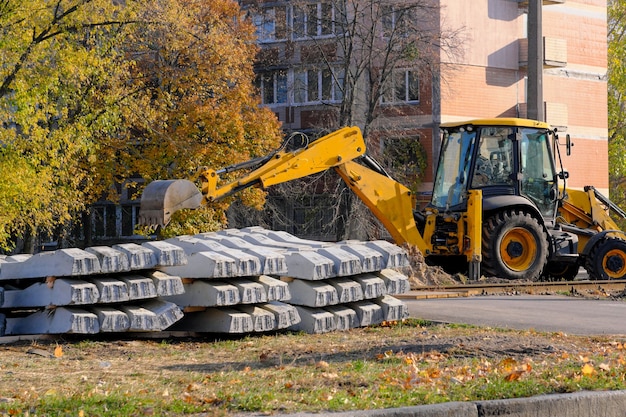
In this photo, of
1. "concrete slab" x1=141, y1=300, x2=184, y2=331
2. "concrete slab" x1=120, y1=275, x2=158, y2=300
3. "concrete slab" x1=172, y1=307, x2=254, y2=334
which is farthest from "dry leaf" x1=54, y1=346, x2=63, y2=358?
"concrete slab" x1=172, y1=307, x2=254, y2=334

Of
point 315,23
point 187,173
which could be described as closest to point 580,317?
point 187,173

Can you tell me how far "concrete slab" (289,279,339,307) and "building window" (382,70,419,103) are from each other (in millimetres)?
29636

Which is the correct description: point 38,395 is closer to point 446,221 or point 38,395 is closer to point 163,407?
point 163,407

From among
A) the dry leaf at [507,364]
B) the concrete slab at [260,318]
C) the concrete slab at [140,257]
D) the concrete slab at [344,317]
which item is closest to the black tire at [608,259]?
the concrete slab at [344,317]

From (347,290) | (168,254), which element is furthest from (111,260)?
(347,290)

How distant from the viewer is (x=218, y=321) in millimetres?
13086

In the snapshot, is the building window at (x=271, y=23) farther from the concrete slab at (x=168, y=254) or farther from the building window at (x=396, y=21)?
the concrete slab at (x=168, y=254)

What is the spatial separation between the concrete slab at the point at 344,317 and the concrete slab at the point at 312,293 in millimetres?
204

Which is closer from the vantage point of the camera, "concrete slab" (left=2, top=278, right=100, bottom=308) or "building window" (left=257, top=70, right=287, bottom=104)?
"concrete slab" (left=2, top=278, right=100, bottom=308)

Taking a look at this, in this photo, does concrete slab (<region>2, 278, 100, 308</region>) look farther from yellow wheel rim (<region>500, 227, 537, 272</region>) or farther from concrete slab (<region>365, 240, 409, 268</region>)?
yellow wheel rim (<region>500, 227, 537, 272</region>)

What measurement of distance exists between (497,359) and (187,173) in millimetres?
29263

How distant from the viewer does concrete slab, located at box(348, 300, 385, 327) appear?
1425cm

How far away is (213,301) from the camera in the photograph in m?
12.9

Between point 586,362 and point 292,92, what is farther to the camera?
point 292,92
